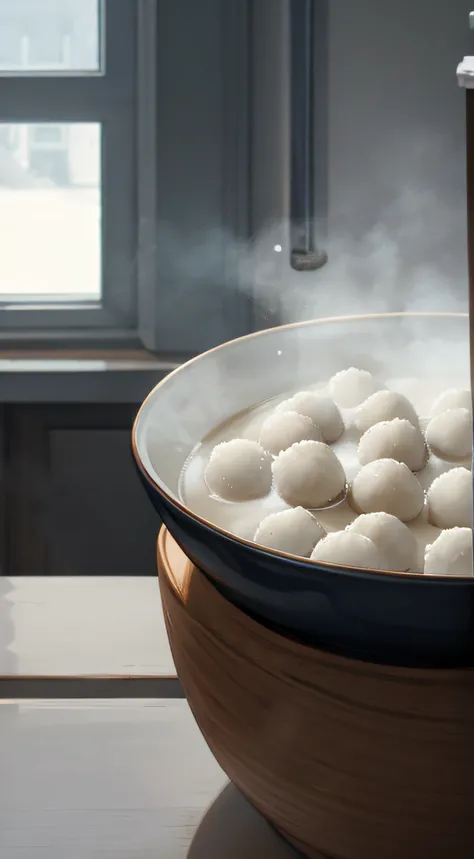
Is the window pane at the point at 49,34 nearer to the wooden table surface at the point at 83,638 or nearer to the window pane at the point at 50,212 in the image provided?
the window pane at the point at 50,212

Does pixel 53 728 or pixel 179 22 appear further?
pixel 179 22

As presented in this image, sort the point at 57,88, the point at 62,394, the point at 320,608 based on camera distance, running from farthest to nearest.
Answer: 1. the point at 57,88
2. the point at 62,394
3. the point at 320,608

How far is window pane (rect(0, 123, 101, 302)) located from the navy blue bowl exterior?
0.87 m

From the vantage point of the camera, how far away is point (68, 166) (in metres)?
1.10

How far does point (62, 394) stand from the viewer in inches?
36.5

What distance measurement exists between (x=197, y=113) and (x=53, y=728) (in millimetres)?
775

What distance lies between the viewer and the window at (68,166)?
104cm

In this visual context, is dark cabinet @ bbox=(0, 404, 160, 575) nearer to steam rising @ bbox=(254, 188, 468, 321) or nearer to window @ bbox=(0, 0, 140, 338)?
window @ bbox=(0, 0, 140, 338)


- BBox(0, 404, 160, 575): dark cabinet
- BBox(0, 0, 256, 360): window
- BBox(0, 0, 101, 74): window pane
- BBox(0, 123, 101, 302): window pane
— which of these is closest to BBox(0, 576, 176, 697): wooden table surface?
BBox(0, 404, 160, 575): dark cabinet

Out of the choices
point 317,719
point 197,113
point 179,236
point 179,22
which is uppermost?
point 179,22

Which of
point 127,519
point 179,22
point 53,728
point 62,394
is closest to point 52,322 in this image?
point 62,394

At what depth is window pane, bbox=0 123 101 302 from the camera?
3.56ft

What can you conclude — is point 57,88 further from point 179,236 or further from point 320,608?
point 320,608

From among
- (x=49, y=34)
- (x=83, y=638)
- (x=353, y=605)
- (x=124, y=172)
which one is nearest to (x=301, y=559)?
(x=353, y=605)
